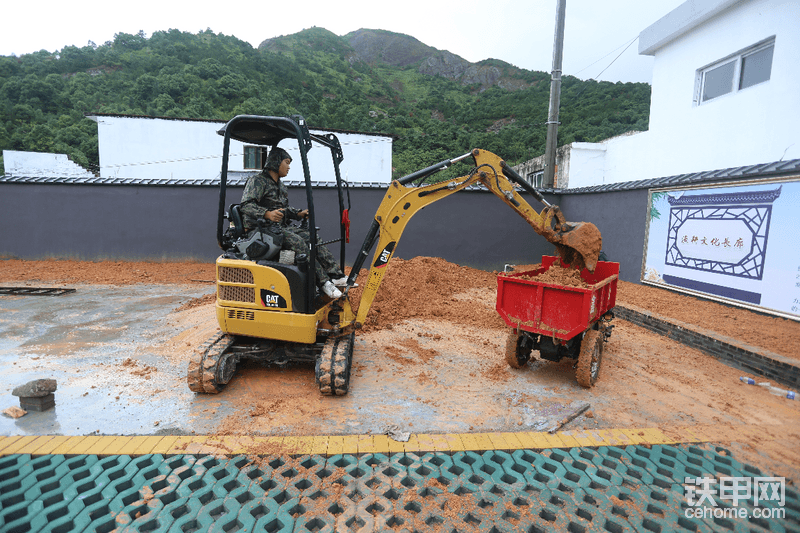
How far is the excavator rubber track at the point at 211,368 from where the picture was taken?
12.5 ft

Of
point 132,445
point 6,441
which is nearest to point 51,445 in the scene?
point 6,441

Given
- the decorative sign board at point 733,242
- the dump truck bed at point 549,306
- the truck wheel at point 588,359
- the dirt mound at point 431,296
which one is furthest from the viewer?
Answer: the dirt mound at point 431,296

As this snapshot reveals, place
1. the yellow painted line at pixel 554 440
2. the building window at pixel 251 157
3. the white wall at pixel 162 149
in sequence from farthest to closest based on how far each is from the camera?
1. the white wall at pixel 162 149
2. the building window at pixel 251 157
3. the yellow painted line at pixel 554 440

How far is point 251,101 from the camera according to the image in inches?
1194

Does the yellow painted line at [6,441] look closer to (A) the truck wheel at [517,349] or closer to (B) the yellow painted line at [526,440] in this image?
(B) the yellow painted line at [526,440]

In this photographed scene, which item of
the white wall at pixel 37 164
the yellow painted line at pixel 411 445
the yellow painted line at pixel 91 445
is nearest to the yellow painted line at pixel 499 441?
the yellow painted line at pixel 411 445

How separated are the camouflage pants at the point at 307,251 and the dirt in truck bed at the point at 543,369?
112 centimetres

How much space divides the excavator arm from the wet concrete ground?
2.99 ft

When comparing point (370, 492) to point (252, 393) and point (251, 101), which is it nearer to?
point (252, 393)

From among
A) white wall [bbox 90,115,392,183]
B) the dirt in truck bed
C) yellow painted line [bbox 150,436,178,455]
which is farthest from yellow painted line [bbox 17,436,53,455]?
white wall [bbox 90,115,392,183]

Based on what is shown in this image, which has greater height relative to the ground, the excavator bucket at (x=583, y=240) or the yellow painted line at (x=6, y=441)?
the excavator bucket at (x=583, y=240)

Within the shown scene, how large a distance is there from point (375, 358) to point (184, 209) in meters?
9.20

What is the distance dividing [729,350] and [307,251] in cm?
524

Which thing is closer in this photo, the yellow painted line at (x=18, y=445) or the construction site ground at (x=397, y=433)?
the construction site ground at (x=397, y=433)
